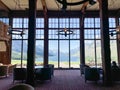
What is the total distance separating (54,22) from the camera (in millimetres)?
14469

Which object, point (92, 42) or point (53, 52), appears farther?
point (92, 42)

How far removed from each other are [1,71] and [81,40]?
7.52 m

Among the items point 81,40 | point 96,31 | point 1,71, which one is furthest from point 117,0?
point 1,71

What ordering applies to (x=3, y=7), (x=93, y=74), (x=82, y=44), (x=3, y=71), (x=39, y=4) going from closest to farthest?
1. (x=93, y=74)
2. (x=3, y=71)
3. (x=39, y=4)
4. (x=3, y=7)
5. (x=82, y=44)

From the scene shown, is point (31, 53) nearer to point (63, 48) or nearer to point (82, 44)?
point (63, 48)

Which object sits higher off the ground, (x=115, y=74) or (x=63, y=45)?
(x=63, y=45)

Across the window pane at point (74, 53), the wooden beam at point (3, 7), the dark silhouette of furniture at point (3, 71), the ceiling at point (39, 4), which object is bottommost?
the dark silhouette of furniture at point (3, 71)

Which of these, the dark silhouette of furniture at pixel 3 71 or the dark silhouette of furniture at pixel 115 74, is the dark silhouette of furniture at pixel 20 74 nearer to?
the dark silhouette of furniture at pixel 3 71

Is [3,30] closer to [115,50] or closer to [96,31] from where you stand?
[96,31]

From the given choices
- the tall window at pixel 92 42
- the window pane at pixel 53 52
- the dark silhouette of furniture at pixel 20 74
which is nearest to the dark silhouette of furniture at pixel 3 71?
the dark silhouette of furniture at pixel 20 74

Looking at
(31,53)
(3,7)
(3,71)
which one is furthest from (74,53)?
(31,53)

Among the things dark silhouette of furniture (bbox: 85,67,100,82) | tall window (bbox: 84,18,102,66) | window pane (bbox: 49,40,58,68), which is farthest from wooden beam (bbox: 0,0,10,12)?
dark silhouette of furniture (bbox: 85,67,100,82)

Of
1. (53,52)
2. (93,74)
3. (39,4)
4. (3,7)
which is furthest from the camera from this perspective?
(53,52)

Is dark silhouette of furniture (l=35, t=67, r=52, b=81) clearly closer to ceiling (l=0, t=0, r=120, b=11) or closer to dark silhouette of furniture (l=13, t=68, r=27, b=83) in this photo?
dark silhouette of furniture (l=13, t=68, r=27, b=83)
